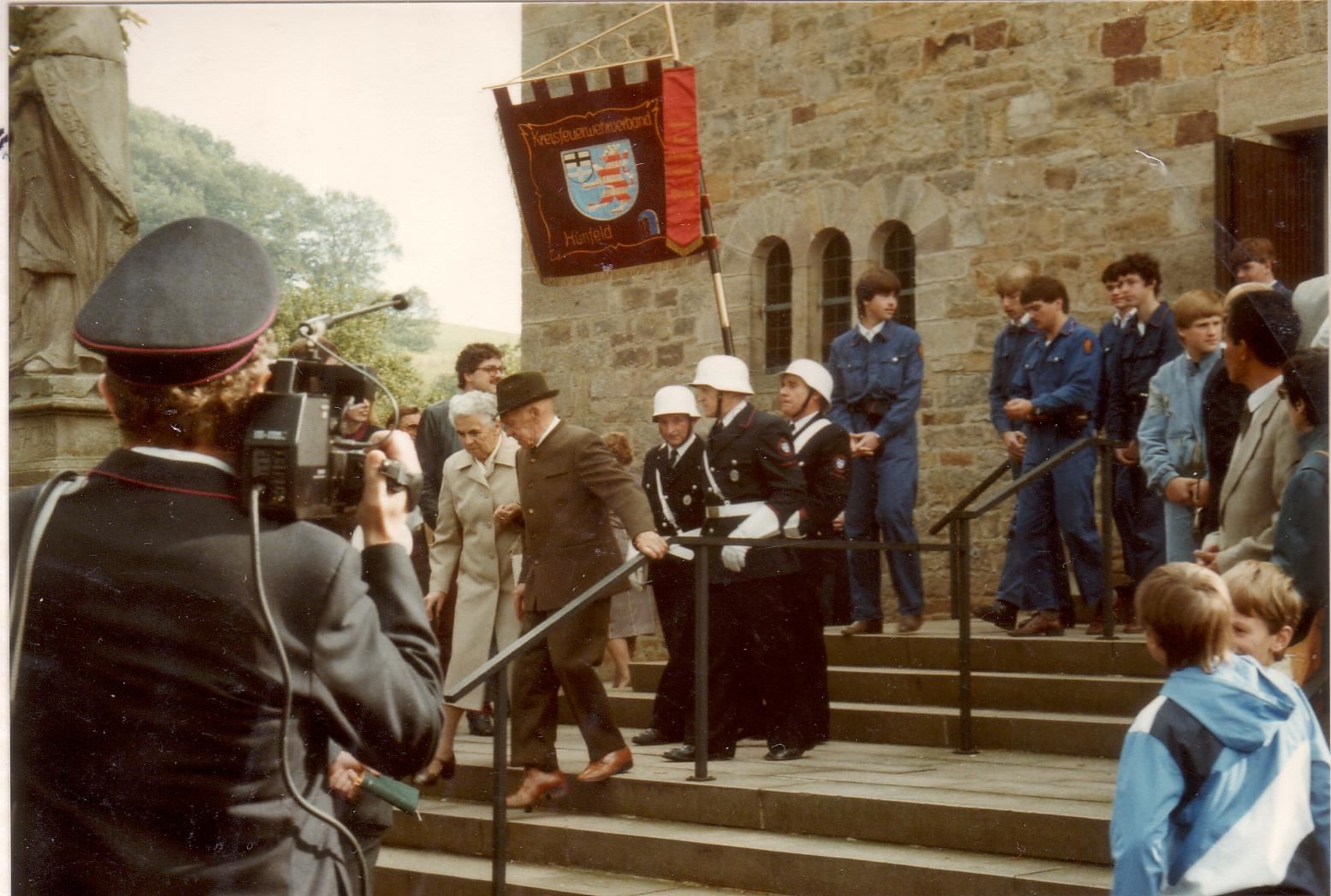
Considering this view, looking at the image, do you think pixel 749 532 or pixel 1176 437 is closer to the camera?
pixel 1176 437

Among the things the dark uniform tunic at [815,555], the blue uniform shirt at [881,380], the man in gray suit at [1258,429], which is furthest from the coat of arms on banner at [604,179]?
the man in gray suit at [1258,429]

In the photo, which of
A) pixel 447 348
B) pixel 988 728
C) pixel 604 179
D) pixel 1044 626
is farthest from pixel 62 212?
pixel 1044 626

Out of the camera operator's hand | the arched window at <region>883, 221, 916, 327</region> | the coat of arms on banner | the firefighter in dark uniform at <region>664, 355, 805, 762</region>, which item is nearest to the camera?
the camera operator's hand

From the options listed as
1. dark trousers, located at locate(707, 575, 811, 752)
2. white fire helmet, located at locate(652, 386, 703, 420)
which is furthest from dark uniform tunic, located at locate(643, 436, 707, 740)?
dark trousers, located at locate(707, 575, 811, 752)

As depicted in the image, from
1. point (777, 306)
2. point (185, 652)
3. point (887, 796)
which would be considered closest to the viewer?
point (185, 652)

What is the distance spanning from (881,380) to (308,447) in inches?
234

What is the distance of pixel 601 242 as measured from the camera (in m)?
6.52

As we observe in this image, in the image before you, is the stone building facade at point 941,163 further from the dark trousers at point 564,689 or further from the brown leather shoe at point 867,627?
the dark trousers at point 564,689

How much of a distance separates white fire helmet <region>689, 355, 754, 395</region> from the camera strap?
180 inches

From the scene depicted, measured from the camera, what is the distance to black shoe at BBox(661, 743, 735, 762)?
5.94 meters

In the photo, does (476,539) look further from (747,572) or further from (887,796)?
(887,796)

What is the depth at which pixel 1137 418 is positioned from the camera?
694cm

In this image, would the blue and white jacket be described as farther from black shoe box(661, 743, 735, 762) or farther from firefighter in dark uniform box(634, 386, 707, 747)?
firefighter in dark uniform box(634, 386, 707, 747)

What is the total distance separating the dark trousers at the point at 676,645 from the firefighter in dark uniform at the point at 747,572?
22 centimetres
